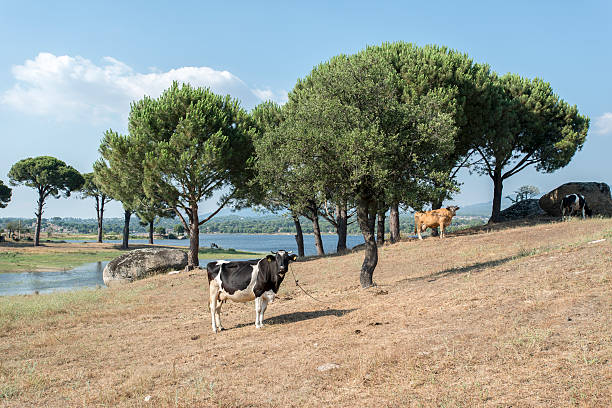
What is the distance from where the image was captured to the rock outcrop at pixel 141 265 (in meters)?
32.7

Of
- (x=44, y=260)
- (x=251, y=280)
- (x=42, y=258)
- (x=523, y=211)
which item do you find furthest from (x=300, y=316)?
(x=42, y=258)

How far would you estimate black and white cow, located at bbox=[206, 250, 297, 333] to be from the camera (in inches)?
488

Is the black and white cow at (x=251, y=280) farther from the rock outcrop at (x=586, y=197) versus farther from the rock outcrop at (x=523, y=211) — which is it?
the rock outcrop at (x=523, y=211)

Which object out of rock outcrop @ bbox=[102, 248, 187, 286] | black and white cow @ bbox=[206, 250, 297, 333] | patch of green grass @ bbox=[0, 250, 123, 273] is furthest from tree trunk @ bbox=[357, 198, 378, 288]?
patch of green grass @ bbox=[0, 250, 123, 273]

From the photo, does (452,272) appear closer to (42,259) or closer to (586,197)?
(586,197)

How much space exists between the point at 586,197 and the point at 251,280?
1413 inches

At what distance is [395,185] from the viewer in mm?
17484

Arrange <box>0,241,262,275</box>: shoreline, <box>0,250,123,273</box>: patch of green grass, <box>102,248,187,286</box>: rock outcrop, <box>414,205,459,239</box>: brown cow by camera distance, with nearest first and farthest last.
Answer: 1. <box>414,205,459,239</box>: brown cow
2. <box>102,248,187,286</box>: rock outcrop
3. <box>0,241,262,275</box>: shoreline
4. <box>0,250,123,273</box>: patch of green grass

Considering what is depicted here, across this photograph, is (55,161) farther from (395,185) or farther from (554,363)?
(554,363)

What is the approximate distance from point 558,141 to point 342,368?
124ft

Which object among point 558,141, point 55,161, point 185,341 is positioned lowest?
point 185,341

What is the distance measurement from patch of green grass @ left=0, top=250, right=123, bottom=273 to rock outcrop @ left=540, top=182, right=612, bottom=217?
4858 centimetres

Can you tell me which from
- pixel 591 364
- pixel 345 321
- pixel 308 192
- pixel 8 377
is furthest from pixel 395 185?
pixel 8 377

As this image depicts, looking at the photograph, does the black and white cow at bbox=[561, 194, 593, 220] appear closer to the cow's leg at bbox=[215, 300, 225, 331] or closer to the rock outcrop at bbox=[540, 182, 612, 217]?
the rock outcrop at bbox=[540, 182, 612, 217]
